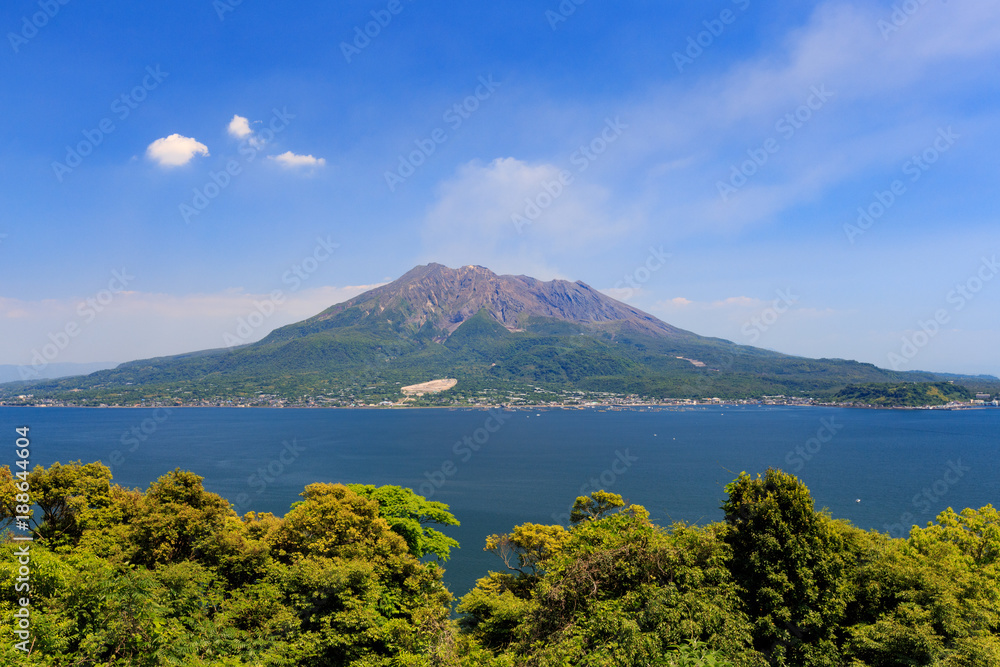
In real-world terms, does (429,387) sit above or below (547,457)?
above

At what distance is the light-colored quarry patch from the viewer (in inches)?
6691

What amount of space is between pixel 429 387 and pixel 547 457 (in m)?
112

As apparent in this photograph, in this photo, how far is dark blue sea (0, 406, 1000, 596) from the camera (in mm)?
43719

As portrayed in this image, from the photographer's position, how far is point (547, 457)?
69.5 m

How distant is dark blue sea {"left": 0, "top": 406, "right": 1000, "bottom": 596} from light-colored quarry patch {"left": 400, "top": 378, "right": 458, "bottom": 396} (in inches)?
1866

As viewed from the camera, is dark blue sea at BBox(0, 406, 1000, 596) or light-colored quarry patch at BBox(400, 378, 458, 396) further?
light-colored quarry patch at BBox(400, 378, 458, 396)

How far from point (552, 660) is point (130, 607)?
25.8 feet

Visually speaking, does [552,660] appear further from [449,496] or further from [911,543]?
[449,496]

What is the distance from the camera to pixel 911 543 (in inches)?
583

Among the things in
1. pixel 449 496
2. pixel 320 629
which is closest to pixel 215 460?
pixel 449 496

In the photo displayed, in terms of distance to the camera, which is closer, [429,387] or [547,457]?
[547,457]

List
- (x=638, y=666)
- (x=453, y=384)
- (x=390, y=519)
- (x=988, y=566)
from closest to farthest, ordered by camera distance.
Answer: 1. (x=638, y=666)
2. (x=988, y=566)
3. (x=390, y=519)
4. (x=453, y=384)

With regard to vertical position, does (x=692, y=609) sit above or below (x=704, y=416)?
above

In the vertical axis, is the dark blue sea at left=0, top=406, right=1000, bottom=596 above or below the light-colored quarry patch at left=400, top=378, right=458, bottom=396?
below
